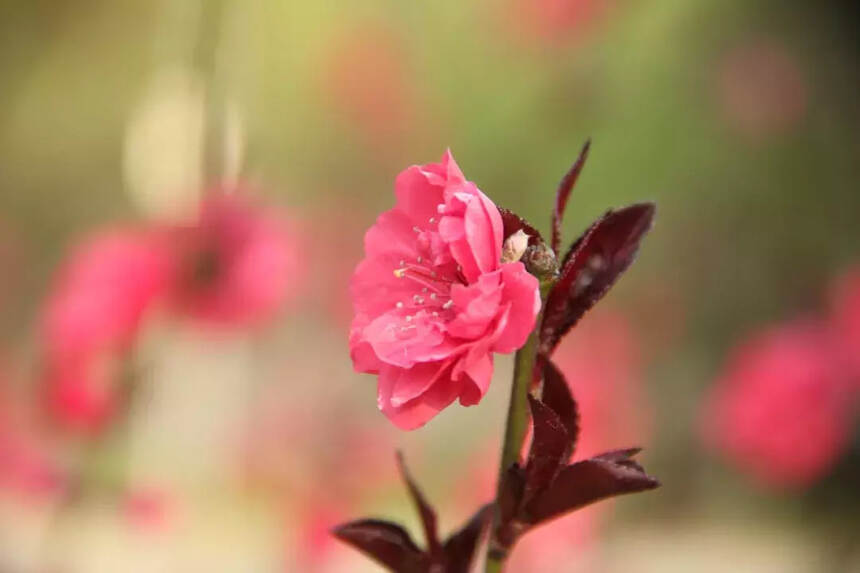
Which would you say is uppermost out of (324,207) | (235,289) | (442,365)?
(324,207)

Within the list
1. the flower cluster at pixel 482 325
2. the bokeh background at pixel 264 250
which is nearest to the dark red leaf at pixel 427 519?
the flower cluster at pixel 482 325

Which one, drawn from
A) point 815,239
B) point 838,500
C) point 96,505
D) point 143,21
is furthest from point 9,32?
point 838,500

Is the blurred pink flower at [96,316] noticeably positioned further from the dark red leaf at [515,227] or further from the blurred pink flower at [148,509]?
the dark red leaf at [515,227]

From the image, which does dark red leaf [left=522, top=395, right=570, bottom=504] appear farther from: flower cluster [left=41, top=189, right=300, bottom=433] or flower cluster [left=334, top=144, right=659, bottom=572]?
flower cluster [left=41, top=189, right=300, bottom=433]

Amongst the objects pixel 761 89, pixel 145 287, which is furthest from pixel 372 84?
pixel 761 89

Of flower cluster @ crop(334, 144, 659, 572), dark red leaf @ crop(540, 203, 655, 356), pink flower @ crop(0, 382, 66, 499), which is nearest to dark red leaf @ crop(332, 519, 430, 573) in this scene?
flower cluster @ crop(334, 144, 659, 572)

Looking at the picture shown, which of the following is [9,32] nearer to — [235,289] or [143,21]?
[143,21]
